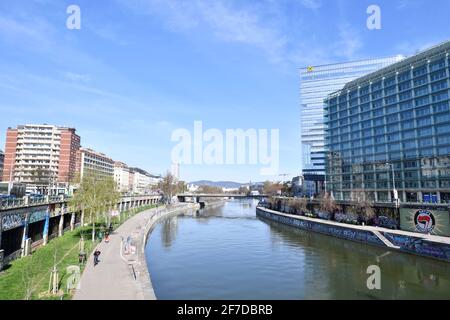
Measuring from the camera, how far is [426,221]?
2020 inches

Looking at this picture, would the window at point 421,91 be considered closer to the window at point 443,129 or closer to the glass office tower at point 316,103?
the window at point 443,129

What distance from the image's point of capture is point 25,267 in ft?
107

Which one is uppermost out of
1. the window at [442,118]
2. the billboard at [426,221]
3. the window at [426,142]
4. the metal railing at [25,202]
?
the window at [442,118]

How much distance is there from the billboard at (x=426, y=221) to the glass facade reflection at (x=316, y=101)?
107 metres

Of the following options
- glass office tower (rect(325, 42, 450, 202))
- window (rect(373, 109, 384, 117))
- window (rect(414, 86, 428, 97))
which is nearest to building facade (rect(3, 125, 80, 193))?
glass office tower (rect(325, 42, 450, 202))

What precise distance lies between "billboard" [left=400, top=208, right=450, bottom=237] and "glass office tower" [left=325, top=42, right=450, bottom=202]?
79.4ft

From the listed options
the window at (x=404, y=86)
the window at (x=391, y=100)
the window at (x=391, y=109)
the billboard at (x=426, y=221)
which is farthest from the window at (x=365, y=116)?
the billboard at (x=426, y=221)

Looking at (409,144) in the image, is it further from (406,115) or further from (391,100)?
(391,100)

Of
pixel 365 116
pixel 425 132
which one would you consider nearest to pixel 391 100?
pixel 365 116

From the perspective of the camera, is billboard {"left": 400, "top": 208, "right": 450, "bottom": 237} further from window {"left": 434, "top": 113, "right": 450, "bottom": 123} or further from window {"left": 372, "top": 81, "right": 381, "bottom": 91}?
window {"left": 372, "top": 81, "right": 381, "bottom": 91}

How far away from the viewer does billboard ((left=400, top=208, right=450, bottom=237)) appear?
48531 mm

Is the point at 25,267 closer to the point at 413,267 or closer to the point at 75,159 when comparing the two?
the point at 413,267

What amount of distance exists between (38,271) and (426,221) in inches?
2007

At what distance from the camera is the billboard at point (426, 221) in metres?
48.5
